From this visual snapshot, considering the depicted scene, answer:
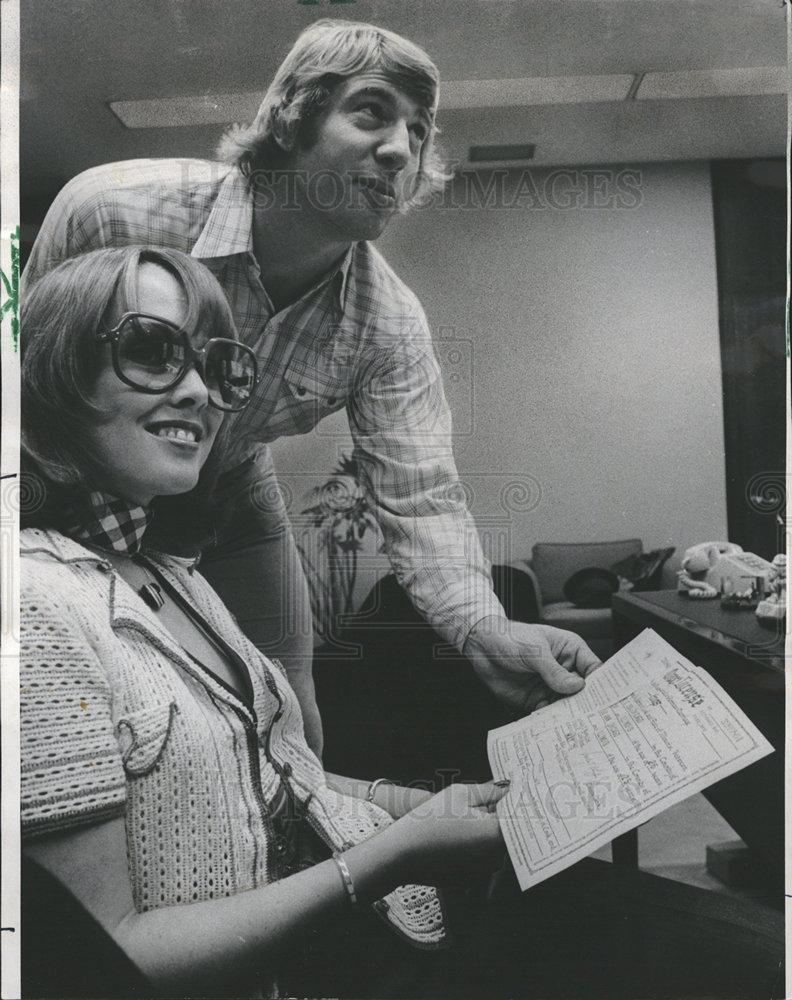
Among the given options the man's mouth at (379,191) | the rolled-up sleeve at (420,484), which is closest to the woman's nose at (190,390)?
the rolled-up sleeve at (420,484)

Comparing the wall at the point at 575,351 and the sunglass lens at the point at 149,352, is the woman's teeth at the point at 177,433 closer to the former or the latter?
the sunglass lens at the point at 149,352

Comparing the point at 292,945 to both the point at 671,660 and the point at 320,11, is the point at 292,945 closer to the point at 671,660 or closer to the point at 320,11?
the point at 671,660

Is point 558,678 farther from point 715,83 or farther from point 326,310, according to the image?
point 715,83

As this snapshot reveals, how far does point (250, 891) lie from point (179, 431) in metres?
1.02

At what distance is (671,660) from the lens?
189 cm

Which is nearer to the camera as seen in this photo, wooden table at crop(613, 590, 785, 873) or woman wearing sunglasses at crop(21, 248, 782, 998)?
woman wearing sunglasses at crop(21, 248, 782, 998)

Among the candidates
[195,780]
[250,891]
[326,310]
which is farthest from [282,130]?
[250,891]

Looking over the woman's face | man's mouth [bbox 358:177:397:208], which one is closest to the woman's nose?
the woman's face

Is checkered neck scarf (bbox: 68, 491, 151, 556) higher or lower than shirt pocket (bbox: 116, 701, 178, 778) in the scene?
higher

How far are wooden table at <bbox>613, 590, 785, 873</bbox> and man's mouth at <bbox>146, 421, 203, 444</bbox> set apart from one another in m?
1.03

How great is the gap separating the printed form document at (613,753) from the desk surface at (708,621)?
0.24 feet

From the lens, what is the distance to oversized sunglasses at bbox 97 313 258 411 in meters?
1.82

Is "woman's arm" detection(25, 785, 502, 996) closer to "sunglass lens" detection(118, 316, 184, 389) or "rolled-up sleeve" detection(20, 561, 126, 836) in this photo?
"rolled-up sleeve" detection(20, 561, 126, 836)

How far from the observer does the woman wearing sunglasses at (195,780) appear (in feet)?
5.72
